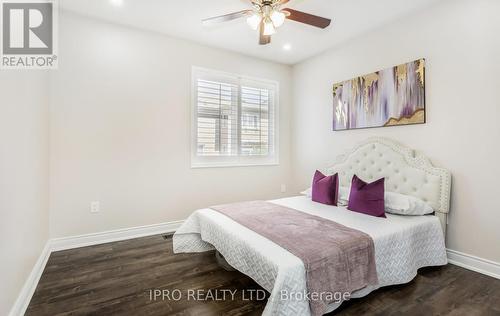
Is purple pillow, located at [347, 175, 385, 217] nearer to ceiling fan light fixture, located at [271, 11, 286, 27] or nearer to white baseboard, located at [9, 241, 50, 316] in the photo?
ceiling fan light fixture, located at [271, 11, 286, 27]

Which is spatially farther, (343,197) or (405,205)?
(343,197)

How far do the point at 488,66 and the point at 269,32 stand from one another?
2020 mm

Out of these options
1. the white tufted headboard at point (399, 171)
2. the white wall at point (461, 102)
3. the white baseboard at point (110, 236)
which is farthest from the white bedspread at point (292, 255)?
the white baseboard at point (110, 236)

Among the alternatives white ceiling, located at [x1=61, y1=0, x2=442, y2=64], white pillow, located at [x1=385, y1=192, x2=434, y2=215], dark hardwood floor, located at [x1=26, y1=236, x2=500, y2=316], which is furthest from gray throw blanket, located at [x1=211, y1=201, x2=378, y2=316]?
white ceiling, located at [x1=61, y1=0, x2=442, y2=64]

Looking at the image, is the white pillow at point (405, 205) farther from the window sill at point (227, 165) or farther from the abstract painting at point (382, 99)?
the window sill at point (227, 165)

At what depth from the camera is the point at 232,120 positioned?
388 cm

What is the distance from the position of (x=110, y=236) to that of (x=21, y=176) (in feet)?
4.84

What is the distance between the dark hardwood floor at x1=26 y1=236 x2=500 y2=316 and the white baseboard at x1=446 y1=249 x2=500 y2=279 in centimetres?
8

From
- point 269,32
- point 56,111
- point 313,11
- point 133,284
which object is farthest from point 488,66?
point 56,111

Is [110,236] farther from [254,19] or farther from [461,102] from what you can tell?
[461,102]

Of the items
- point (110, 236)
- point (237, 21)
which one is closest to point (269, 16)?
point (237, 21)

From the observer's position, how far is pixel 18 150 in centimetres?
171

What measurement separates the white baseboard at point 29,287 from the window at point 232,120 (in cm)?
188

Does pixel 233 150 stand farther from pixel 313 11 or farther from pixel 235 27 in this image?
pixel 313 11
